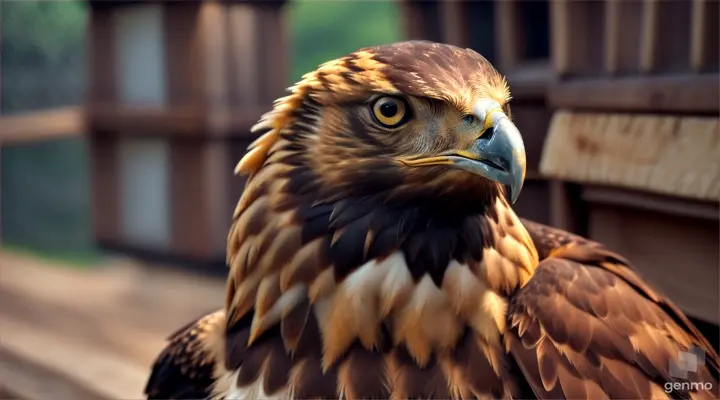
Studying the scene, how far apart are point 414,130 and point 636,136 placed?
74 cm

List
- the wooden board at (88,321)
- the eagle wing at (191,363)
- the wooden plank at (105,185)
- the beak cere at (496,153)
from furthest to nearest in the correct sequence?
1. the wooden plank at (105,185)
2. the wooden board at (88,321)
3. the eagle wing at (191,363)
4. the beak cere at (496,153)

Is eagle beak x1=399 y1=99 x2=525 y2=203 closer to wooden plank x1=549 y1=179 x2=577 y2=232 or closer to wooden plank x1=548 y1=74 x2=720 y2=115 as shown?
wooden plank x1=548 y1=74 x2=720 y2=115

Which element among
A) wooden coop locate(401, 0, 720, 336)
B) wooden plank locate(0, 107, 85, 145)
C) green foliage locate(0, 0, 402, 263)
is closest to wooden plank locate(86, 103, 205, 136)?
wooden plank locate(0, 107, 85, 145)

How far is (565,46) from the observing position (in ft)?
7.13

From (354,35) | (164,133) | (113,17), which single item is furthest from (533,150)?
(354,35)

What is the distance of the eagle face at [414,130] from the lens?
4.37 ft

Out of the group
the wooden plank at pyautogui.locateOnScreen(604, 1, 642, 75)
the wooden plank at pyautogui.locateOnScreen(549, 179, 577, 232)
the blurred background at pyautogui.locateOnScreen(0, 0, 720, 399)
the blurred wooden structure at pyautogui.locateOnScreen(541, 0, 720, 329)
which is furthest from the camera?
the wooden plank at pyautogui.locateOnScreen(549, 179, 577, 232)

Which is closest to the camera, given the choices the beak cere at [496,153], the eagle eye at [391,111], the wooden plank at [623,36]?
the beak cere at [496,153]

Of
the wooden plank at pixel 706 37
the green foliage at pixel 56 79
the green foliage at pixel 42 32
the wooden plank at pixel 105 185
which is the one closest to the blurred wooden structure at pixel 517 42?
the wooden plank at pixel 706 37

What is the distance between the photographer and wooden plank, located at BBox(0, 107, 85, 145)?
5.45 meters

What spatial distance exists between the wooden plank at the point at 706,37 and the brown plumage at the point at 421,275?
1.90 feet

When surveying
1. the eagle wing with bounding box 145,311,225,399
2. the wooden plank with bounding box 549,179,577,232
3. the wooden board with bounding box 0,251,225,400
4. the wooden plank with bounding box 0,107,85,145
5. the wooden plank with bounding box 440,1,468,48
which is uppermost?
the wooden plank with bounding box 440,1,468,48

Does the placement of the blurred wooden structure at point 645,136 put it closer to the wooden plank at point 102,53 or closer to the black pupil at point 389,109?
the black pupil at point 389,109

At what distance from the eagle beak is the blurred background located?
612 millimetres
